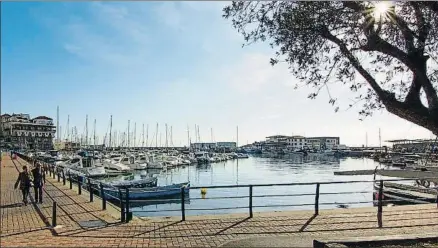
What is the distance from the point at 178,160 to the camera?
279 feet

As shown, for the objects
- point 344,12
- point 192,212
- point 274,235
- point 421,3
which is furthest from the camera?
point 192,212

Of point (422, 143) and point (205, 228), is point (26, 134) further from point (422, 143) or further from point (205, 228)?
point (205, 228)

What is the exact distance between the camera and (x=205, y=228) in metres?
10.9

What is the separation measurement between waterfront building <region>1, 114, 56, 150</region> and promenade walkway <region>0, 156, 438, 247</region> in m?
106

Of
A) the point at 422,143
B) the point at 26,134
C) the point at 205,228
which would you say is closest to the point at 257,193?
the point at 422,143

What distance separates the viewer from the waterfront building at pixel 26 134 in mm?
113331

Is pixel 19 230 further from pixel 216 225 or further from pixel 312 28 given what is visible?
pixel 312 28

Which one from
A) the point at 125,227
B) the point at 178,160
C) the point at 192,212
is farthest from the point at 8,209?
the point at 178,160

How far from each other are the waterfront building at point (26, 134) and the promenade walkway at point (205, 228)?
106 metres

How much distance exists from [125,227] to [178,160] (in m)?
74.3

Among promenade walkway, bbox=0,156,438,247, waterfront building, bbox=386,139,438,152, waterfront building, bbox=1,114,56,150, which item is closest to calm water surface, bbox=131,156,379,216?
promenade walkway, bbox=0,156,438,247

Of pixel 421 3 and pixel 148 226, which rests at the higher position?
pixel 421 3

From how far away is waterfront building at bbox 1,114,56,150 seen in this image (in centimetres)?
11333

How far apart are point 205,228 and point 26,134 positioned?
5368 inches
